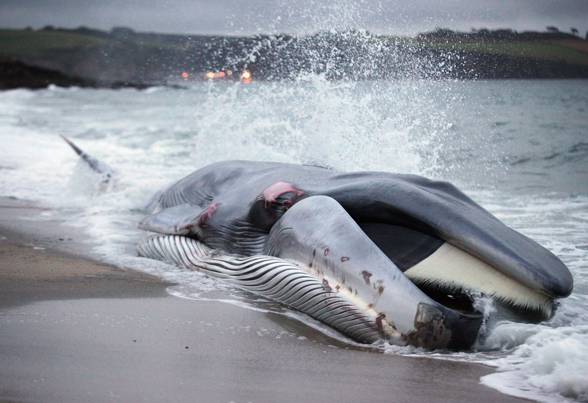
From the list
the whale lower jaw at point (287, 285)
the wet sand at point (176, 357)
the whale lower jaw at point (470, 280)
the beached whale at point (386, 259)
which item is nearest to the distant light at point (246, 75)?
the whale lower jaw at point (287, 285)

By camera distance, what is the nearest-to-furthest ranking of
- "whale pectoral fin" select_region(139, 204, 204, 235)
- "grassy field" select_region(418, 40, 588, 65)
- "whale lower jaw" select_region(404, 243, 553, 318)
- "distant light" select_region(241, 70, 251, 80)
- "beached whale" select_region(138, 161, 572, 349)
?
"beached whale" select_region(138, 161, 572, 349), "whale lower jaw" select_region(404, 243, 553, 318), "whale pectoral fin" select_region(139, 204, 204, 235), "grassy field" select_region(418, 40, 588, 65), "distant light" select_region(241, 70, 251, 80)

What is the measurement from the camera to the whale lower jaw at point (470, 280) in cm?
458

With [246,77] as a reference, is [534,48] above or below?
above

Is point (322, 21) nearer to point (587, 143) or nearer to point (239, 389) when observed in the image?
point (587, 143)

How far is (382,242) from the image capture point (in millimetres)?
4984

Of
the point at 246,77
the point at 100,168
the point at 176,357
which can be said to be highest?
the point at 246,77

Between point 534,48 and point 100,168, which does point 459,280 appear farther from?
point 534,48

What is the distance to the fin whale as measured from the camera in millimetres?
4406

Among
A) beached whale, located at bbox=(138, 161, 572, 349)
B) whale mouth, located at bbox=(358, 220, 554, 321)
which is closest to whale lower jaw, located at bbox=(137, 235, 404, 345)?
beached whale, located at bbox=(138, 161, 572, 349)

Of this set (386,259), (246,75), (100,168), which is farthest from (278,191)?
(246,75)

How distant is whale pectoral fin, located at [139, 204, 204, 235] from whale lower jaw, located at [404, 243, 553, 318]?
7.37 ft

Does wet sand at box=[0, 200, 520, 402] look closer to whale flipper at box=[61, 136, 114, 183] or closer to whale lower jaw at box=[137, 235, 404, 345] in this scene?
whale lower jaw at box=[137, 235, 404, 345]

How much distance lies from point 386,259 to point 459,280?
0.41 metres

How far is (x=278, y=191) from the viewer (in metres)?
5.75
